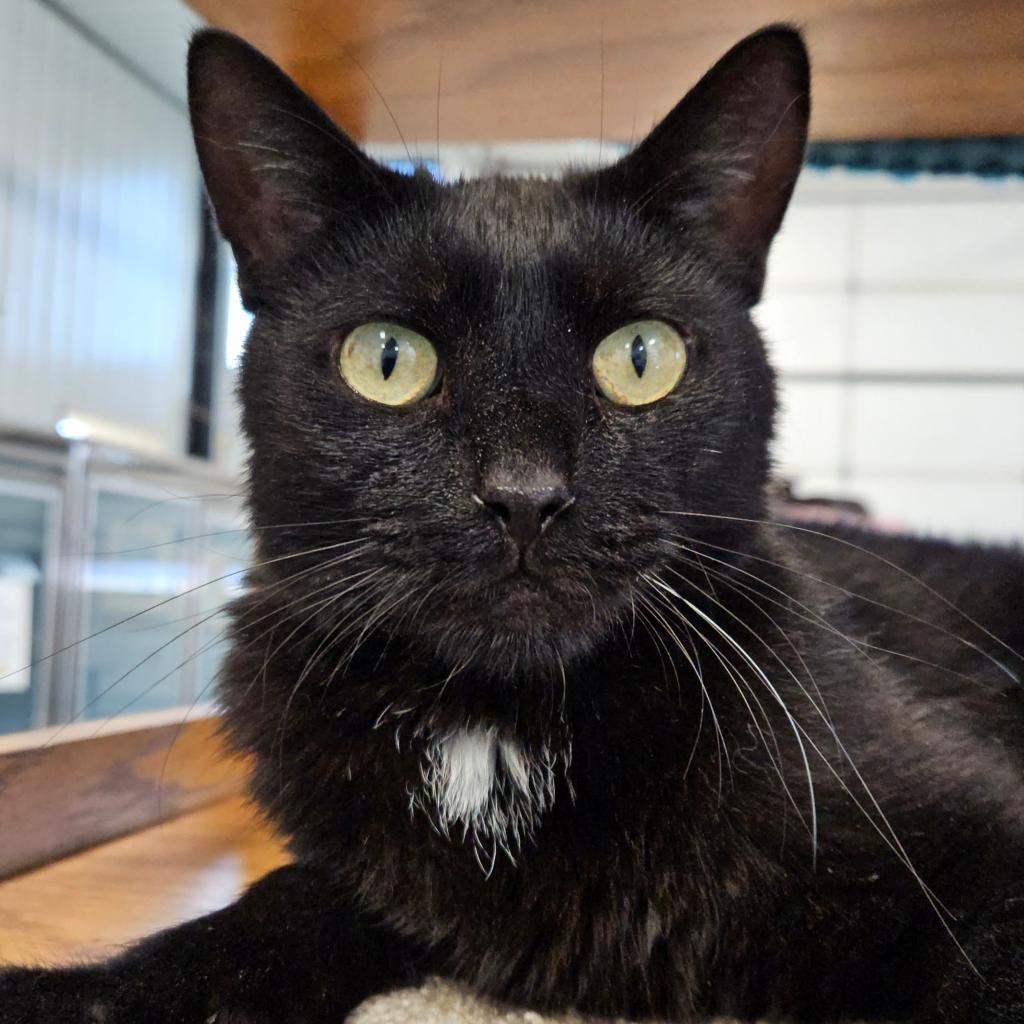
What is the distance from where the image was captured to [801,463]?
4.07m

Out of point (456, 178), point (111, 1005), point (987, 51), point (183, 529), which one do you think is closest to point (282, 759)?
point (111, 1005)

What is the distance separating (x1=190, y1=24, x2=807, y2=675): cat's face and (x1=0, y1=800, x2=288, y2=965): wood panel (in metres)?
0.35

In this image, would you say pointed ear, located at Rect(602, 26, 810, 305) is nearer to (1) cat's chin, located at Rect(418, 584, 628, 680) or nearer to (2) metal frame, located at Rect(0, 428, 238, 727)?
(1) cat's chin, located at Rect(418, 584, 628, 680)

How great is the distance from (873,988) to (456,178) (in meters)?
0.80

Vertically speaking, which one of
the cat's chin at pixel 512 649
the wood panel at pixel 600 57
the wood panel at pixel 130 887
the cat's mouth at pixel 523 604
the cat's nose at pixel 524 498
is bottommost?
the wood panel at pixel 130 887

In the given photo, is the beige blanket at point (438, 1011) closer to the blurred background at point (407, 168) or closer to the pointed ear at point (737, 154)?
the blurred background at point (407, 168)

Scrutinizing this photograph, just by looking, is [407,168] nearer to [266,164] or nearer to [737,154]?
[266,164]

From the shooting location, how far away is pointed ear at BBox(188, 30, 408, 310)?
82cm

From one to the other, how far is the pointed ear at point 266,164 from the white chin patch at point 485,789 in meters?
0.42

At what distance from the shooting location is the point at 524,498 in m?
0.65

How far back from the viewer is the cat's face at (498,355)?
0.70 metres

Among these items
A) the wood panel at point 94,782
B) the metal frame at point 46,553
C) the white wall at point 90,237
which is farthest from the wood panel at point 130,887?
the white wall at point 90,237

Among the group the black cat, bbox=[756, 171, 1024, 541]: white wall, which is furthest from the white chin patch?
bbox=[756, 171, 1024, 541]: white wall

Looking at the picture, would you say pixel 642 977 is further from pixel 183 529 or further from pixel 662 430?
pixel 183 529
